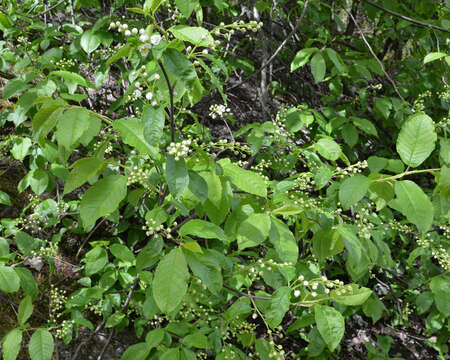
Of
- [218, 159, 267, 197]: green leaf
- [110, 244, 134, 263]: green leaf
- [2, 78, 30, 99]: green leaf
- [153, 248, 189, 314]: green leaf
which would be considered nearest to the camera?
[153, 248, 189, 314]: green leaf

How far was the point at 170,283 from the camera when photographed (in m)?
0.96

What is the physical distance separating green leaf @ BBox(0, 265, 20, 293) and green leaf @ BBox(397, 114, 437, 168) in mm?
1615

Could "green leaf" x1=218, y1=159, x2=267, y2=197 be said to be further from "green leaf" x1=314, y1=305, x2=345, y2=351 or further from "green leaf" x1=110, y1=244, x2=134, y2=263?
"green leaf" x1=110, y1=244, x2=134, y2=263

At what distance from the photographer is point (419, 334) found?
3482 millimetres

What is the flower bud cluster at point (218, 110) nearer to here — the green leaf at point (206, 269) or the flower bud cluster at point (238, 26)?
the flower bud cluster at point (238, 26)

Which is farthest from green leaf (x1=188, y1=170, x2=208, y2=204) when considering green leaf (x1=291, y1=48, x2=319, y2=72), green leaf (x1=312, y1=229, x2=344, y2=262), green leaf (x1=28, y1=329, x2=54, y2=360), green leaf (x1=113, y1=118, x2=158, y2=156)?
green leaf (x1=291, y1=48, x2=319, y2=72)

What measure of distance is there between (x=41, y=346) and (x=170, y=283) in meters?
0.99

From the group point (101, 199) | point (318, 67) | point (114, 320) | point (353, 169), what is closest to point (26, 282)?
point (114, 320)

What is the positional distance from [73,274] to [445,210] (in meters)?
2.41

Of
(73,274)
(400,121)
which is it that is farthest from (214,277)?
(400,121)

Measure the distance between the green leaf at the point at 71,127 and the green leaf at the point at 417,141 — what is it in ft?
3.34

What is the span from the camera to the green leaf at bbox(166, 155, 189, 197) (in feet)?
3.08

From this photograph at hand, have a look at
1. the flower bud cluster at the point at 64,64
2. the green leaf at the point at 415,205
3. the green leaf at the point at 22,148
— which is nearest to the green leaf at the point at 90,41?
the flower bud cluster at the point at 64,64

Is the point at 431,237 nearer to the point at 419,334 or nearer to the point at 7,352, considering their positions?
the point at 419,334
